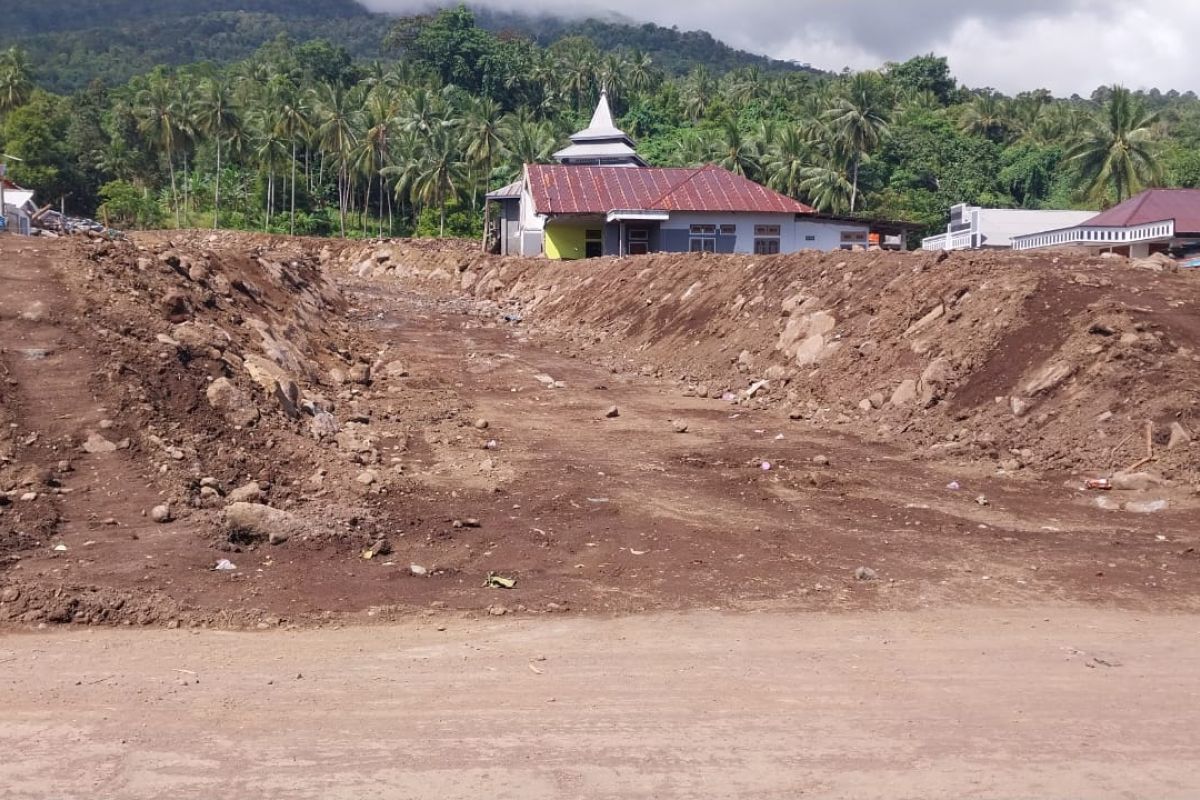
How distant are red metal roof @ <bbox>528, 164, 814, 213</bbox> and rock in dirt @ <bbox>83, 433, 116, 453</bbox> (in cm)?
3217

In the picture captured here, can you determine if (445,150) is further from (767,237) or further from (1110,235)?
(1110,235)

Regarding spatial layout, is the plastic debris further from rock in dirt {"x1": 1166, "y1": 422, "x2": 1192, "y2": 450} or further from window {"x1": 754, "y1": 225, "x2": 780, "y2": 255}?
window {"x1": 754, "y1": 225, "x2": 780, "y2": 255}

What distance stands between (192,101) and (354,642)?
64.6 m

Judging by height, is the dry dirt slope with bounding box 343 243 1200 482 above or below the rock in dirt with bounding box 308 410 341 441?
above

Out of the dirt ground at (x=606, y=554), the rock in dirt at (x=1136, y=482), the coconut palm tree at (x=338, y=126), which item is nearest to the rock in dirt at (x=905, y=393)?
the dirt ground at (x=606, y=554)

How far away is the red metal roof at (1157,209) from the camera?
126 feet

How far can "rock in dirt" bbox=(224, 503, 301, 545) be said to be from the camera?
9.65 metres

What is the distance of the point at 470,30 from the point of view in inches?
4097

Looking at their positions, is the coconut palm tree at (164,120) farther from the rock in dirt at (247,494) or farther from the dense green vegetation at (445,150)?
the rock in dirt at (247,494)

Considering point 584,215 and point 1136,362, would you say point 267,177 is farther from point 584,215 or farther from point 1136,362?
point 1136,362

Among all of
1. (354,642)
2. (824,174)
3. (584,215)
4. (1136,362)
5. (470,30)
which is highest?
(470,30)

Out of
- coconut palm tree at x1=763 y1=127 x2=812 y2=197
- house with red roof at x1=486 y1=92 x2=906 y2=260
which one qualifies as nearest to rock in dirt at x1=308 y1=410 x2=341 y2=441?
house with red roof at x1=486 y1=92 x2=906 y2=260

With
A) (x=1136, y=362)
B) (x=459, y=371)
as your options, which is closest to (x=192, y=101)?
(x=459, y=371)

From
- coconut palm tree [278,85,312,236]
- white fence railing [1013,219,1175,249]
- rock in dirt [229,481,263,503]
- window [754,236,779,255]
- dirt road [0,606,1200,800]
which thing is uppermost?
coconut palm tree [278,85,312,236]
